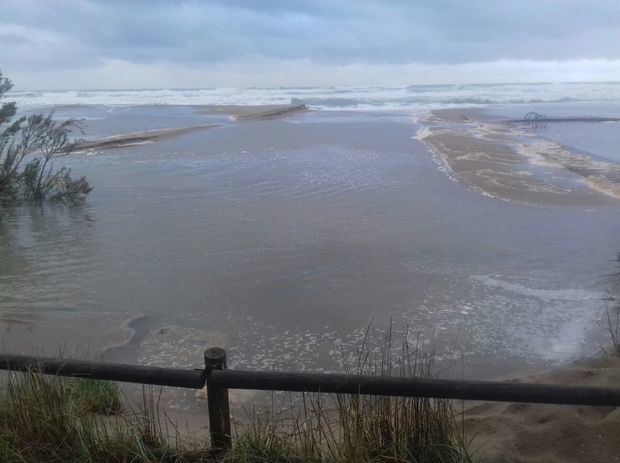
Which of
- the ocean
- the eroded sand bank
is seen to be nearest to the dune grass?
the ocean

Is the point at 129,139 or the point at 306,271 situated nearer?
the point at 306,271

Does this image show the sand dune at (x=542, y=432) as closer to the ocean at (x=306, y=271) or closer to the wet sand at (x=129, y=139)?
the ocean at (x=306, y=271)

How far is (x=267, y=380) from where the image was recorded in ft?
9.55

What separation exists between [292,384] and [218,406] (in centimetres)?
48

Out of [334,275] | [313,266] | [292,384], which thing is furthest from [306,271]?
[292,384]

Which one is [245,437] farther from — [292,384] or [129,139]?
[129,139]

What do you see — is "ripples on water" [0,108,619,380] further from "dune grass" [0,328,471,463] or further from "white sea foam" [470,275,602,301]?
"dune grass" [0,328,471,463]

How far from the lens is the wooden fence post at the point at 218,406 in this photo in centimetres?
299

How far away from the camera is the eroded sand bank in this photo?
12547 mm

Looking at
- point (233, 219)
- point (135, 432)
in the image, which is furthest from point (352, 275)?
point (135, 432)

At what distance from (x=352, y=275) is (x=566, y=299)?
8.60ft

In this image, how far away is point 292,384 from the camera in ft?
9.48

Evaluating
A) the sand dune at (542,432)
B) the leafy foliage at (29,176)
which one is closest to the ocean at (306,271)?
the leafy foliage at (29,176)

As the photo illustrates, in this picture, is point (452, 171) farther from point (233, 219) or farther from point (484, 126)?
point (484, 126)
